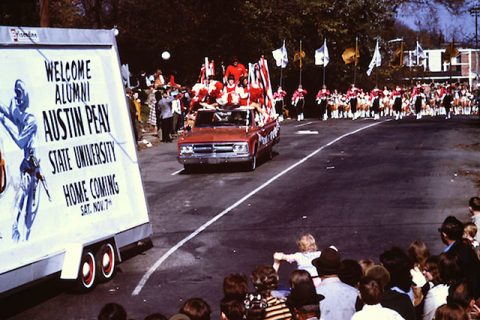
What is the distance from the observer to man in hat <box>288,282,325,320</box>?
7.18 meters

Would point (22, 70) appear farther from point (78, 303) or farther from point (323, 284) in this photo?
point (323, 284)

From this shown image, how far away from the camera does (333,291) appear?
→ 7.87 metres

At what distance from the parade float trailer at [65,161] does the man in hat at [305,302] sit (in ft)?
16.0

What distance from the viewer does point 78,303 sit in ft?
40.1

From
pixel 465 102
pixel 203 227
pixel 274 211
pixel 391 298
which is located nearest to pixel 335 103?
pixel 465 102

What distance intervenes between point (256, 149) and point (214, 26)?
29.1m

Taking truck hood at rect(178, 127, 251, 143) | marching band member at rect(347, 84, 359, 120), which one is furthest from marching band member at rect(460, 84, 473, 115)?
truck hood at rect(178, 127, 251, 143)

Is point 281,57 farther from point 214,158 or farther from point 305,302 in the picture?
point 305,302

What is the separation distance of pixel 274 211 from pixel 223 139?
20.1 ft

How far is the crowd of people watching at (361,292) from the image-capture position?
7.08 m

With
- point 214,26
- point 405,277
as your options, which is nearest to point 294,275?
point 405,277

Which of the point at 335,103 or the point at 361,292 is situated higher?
the point at 361,292

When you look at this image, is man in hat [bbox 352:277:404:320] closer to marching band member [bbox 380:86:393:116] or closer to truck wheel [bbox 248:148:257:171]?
truck wheel [bbox 248:148:257:171]

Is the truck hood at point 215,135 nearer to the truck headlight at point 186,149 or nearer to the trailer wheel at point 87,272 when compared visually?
the truck headlight at point 186,149
